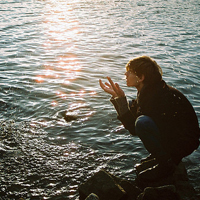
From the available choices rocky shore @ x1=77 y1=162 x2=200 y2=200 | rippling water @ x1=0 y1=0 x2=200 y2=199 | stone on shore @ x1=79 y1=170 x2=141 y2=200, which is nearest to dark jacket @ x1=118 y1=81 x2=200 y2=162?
rocky shore @ x1=77 y1=162 x2=200 y2=200

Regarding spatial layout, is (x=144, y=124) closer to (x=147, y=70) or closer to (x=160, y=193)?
(x=147, y=70)

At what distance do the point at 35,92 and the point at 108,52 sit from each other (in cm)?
576

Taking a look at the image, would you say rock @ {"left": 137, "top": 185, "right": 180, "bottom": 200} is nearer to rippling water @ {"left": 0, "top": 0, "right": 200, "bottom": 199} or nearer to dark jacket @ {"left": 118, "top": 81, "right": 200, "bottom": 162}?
dark jacket @ {"left": 118, "top": 81, "right": 200, "bottom": 162}

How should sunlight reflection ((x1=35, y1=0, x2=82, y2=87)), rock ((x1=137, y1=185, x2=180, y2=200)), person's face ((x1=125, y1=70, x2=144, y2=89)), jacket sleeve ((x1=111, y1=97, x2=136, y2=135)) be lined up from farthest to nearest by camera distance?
sunlight reflection ((x1=35, y1=0, x2=82, y2=87))
jacket sleeve ((x1=111, y1=97, x2=136, y2=135))
person's face ((x1=125, y1=70, x2=144, y2=89))
rock ((x1=137, y1=185, x2=180, y2=200))

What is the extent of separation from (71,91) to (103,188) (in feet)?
17.7

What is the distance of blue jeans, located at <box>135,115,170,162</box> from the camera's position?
4883 millimetres

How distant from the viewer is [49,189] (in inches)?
196

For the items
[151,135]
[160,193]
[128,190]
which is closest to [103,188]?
[128,190]

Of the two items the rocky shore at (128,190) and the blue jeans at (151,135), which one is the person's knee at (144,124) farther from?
the rocky shore at (128,190)

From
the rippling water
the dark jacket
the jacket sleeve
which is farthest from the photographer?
the rippling water

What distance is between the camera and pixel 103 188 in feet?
14.9

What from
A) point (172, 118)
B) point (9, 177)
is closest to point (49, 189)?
point (9, 177)

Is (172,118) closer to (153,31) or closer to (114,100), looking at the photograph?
(114,100)

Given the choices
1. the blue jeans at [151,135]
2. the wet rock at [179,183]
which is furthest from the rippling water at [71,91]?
the blue jeans at [151,135]
